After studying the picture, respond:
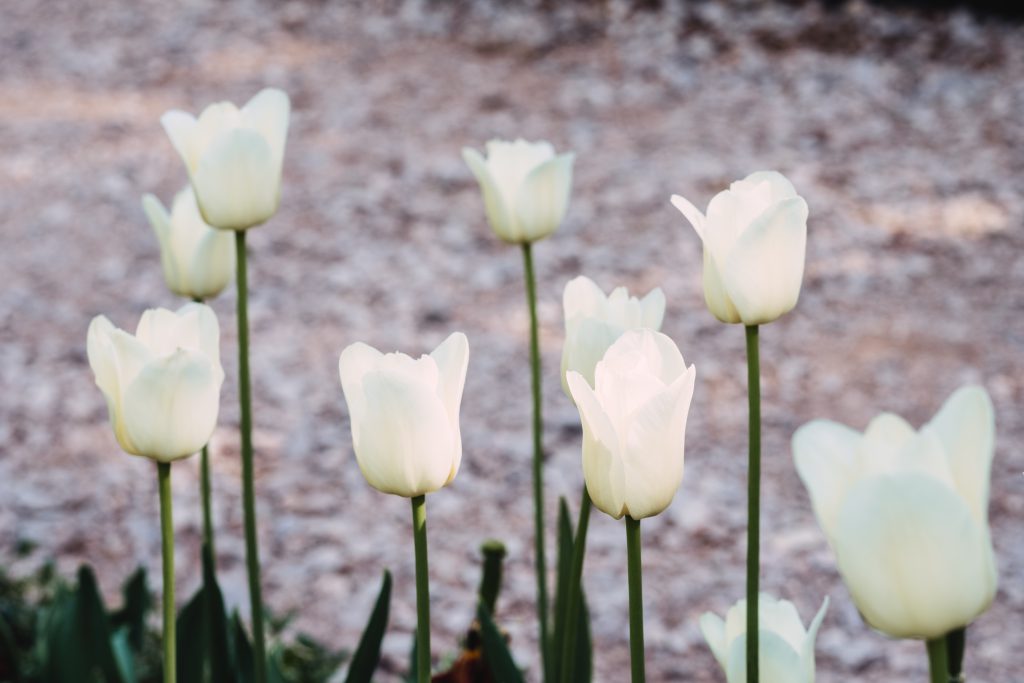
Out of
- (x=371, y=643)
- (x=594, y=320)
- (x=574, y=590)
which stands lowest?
(x=371, y=643)

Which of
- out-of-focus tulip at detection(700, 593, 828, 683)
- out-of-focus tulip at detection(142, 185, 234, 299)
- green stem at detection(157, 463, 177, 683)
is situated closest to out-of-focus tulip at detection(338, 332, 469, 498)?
green stem at detection(157, 463, 177, 683)

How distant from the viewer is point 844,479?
0.84 metres

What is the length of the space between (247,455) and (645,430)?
55cm

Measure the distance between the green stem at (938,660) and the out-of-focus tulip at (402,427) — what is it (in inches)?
15.0

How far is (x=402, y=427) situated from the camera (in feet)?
3.21

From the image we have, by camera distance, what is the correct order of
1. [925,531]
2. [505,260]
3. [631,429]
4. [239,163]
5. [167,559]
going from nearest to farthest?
[925,531], [631,429], [167,559], [239,163], [505,260]

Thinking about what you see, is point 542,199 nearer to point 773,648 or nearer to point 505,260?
point 773,648

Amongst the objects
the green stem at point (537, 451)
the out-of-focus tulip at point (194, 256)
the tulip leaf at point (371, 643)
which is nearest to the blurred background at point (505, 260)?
the green stem at point (537, 451)

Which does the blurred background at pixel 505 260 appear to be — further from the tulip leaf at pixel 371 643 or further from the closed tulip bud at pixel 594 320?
the closed tulip bud at pixel 594 320

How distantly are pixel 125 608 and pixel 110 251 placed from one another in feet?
8.26

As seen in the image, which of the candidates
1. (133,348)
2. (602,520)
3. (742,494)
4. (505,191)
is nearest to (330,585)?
(602,520)

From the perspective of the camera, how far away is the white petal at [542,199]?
1.54 m

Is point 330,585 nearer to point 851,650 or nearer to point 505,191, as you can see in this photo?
point 851,650

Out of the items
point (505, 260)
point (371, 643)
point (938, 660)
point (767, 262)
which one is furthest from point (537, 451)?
point (505, 260)
